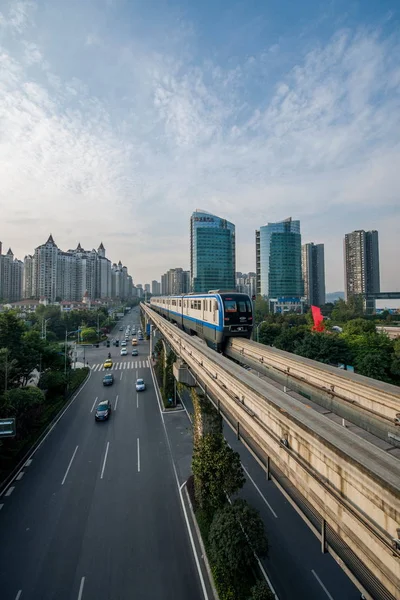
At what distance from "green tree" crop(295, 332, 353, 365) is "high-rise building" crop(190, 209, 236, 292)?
63.2m

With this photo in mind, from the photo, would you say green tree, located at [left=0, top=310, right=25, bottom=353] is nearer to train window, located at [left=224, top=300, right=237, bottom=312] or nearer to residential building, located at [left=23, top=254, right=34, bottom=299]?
train window, located at [left=224, top=300, right=237, bottom=312]

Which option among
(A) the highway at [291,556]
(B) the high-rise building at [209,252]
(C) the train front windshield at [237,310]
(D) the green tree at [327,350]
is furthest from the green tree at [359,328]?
A: (B) the high-rise building at [209,252]

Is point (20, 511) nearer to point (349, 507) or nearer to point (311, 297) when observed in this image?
point (349, 507)

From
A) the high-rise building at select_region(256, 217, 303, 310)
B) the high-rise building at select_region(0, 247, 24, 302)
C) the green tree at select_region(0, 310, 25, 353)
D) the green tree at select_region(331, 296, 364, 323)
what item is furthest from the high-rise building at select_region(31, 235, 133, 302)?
the green tree at select_region(0, 310, 25, 353)

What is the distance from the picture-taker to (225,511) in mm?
9133

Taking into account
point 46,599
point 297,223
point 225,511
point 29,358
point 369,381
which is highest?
point 297,223

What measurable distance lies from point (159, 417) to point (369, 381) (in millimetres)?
15953

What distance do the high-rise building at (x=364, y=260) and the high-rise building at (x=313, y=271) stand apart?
15.7 meters

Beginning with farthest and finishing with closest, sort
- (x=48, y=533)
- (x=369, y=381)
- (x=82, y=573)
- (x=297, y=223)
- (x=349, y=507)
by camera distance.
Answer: (x=297, y=223) → (x=48, y=533) → (x=82, y=573) → (x=369, y=381) → (x=349, y=507)

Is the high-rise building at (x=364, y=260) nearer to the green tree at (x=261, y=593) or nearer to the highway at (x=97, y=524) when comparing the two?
the highway at (x=97, y=524)

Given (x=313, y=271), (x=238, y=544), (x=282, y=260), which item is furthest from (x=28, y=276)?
(x=238, y=544)

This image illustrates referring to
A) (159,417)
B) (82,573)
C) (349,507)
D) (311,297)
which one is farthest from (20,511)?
(311,297)

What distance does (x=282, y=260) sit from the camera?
312ft

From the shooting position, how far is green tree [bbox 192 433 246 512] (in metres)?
10.5
